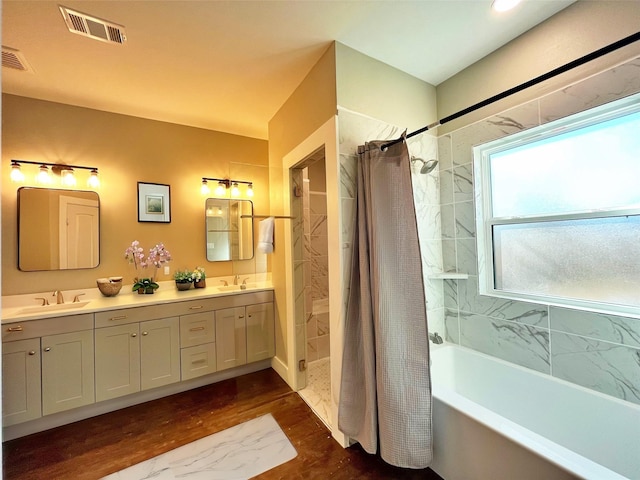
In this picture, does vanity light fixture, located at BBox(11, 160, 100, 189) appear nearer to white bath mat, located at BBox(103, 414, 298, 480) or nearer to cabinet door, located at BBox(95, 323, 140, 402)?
cabinet door, located at BBox(95, 323, 140, 402)

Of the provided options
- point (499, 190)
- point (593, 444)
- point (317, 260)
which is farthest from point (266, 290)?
point (593, 444)

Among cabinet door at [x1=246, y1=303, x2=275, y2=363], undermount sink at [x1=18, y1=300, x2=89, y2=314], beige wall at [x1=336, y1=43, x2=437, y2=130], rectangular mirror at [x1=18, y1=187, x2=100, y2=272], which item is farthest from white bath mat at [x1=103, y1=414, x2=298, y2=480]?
beige wall at [x1=336, y1=43, x2=437, y2=130]

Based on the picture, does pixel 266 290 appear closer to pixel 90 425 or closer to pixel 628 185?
pixel 90 425

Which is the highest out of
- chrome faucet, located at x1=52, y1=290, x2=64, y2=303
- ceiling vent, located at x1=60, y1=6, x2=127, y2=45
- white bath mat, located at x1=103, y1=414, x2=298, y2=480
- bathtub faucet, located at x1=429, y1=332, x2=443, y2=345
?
ceiling vent, located at x1=60, y1=6, x2=127, y2=45

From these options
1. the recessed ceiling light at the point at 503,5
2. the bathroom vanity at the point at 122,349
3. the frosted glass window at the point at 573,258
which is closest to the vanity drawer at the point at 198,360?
the bathroom vanity at the point at 122,349

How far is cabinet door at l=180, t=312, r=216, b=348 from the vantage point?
106 inches

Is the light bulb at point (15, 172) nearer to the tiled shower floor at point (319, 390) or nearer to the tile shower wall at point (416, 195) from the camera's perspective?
the tile shower wall at point (416, 195)

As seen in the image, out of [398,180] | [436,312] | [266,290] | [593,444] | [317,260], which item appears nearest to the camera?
[593,444]

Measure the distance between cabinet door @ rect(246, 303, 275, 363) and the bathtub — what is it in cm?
176

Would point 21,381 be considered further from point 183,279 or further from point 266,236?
point 266,236

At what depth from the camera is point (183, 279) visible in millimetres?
2969

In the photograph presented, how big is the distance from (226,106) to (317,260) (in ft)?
5.92

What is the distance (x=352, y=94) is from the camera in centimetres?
208

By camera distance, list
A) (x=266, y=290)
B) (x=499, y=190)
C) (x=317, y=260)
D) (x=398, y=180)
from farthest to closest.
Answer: (x=317, y=260)
(x=266, y=290)
(x=499, y=190)
(x=398, y=180)
